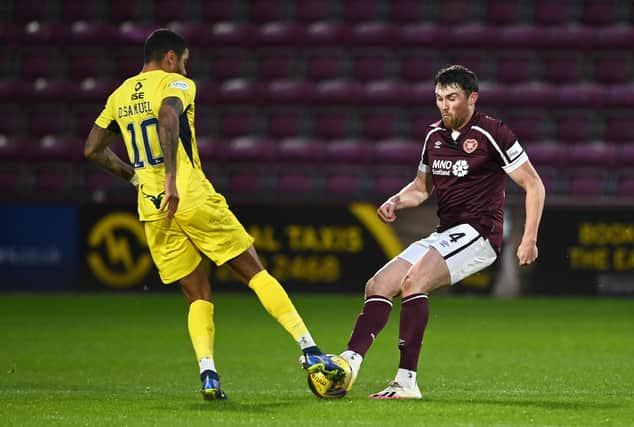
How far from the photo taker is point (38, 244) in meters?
14.6

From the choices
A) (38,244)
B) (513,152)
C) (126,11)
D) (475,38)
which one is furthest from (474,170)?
(126,11)

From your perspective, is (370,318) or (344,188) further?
(344,188)

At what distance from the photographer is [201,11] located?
19016mm

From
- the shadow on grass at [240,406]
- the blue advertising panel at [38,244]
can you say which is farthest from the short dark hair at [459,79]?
the blue advertising panel at [38,244]

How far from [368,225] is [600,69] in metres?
5.61

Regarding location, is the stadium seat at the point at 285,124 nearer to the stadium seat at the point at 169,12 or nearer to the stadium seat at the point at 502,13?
the stadium seat at the point at 169,12

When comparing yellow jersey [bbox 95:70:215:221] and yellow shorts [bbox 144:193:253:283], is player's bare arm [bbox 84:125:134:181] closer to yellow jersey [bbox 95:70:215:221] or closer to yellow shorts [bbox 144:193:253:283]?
yellow jersey [bbox 95:70:215:221]

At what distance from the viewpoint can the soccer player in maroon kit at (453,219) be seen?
20.6 feet

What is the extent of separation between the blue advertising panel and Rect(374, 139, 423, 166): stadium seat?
478 cm

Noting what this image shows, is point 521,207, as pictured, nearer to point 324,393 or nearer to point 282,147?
point 282,147

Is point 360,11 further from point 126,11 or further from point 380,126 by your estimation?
point 126,11

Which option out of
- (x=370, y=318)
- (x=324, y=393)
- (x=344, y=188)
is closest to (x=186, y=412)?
(x=324, y=393)

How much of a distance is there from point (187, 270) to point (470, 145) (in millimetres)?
1670

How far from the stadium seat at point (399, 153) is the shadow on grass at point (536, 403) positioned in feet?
35.3
